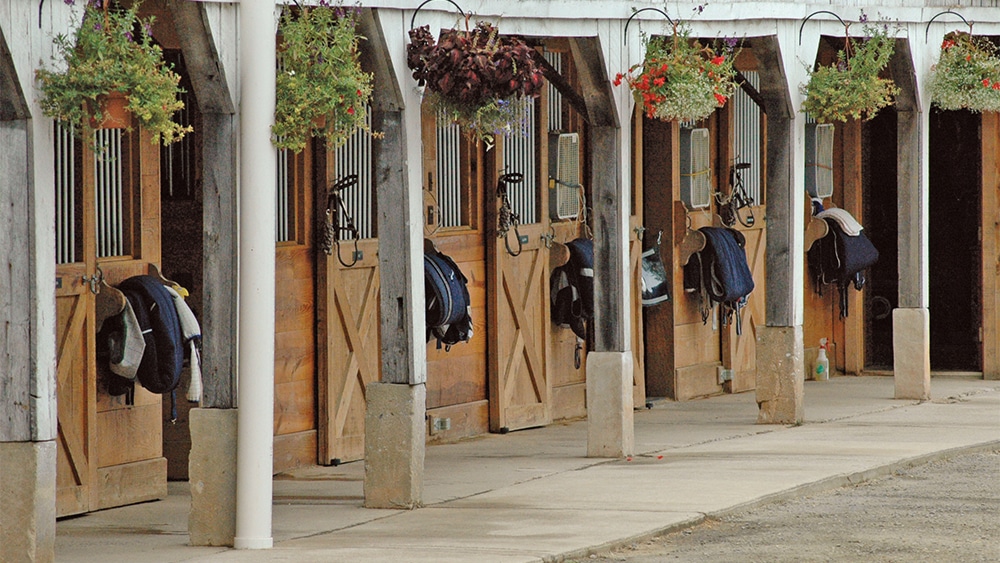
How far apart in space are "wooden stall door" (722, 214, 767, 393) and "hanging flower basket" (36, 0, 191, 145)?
335 inches

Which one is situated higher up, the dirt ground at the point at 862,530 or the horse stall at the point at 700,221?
the horse stall at the point at 700,221

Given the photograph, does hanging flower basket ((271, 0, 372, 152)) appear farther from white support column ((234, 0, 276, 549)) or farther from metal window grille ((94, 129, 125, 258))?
metal window grille ((94, 129, 125, 258))

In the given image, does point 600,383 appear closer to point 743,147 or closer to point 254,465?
point 254,465

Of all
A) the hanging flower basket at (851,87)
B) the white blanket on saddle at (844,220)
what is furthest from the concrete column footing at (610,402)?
the white blanket on saddle at (844,220)

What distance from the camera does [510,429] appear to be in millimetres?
13102

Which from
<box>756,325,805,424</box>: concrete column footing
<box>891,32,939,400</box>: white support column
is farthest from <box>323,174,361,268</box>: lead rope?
<box>891,32,939,400</box>: white support column

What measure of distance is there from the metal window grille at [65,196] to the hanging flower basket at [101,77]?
1.88 metres

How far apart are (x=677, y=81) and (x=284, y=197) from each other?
2544 mm

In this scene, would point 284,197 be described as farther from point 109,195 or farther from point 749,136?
point 749,136

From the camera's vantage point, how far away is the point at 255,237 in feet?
27.1

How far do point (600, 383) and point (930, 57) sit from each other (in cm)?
449

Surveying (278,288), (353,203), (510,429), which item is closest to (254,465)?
(278,288)

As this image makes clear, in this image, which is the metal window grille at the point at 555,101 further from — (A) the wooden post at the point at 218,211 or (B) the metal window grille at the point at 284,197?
(A) the wooden post at the point at 218,211

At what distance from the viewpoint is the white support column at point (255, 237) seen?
824 cm
